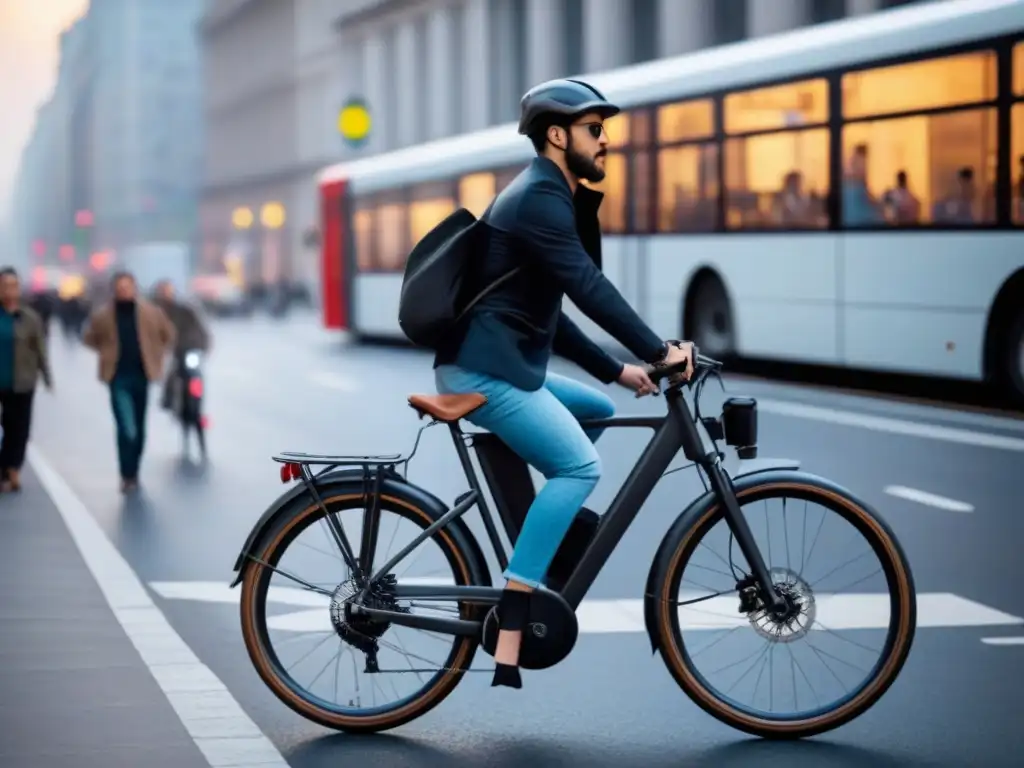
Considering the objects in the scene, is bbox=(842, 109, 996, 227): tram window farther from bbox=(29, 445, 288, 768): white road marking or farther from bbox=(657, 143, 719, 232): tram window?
bbox=(29, 445, 288, 768): white road marking

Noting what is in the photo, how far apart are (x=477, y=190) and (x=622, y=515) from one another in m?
22.3

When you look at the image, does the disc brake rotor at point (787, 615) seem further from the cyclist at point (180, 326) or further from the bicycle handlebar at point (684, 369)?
the cyclist at point (180, 326)

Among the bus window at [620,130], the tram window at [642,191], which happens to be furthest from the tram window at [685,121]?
the bus window at [620,130]

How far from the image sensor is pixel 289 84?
91250 millimetres

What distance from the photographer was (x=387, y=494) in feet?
18.5

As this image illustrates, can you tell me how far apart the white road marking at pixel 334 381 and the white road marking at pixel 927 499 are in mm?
10956

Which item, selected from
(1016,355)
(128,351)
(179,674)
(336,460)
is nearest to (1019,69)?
(1016,355)

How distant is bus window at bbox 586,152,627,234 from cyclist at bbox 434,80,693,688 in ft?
56.5

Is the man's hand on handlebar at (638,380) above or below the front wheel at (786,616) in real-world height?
above

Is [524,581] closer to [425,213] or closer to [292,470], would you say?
[292,470]

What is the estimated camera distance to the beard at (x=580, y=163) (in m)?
5.54

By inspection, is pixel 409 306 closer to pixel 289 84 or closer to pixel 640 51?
pixel 640 51

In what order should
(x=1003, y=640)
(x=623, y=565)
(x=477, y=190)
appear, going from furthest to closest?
1. (x=477, y=190)
2. (x=623, y=565)
3. (x=1003, y=640)

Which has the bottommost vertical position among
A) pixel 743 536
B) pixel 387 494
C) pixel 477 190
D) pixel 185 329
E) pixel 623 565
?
pixel 623 565
